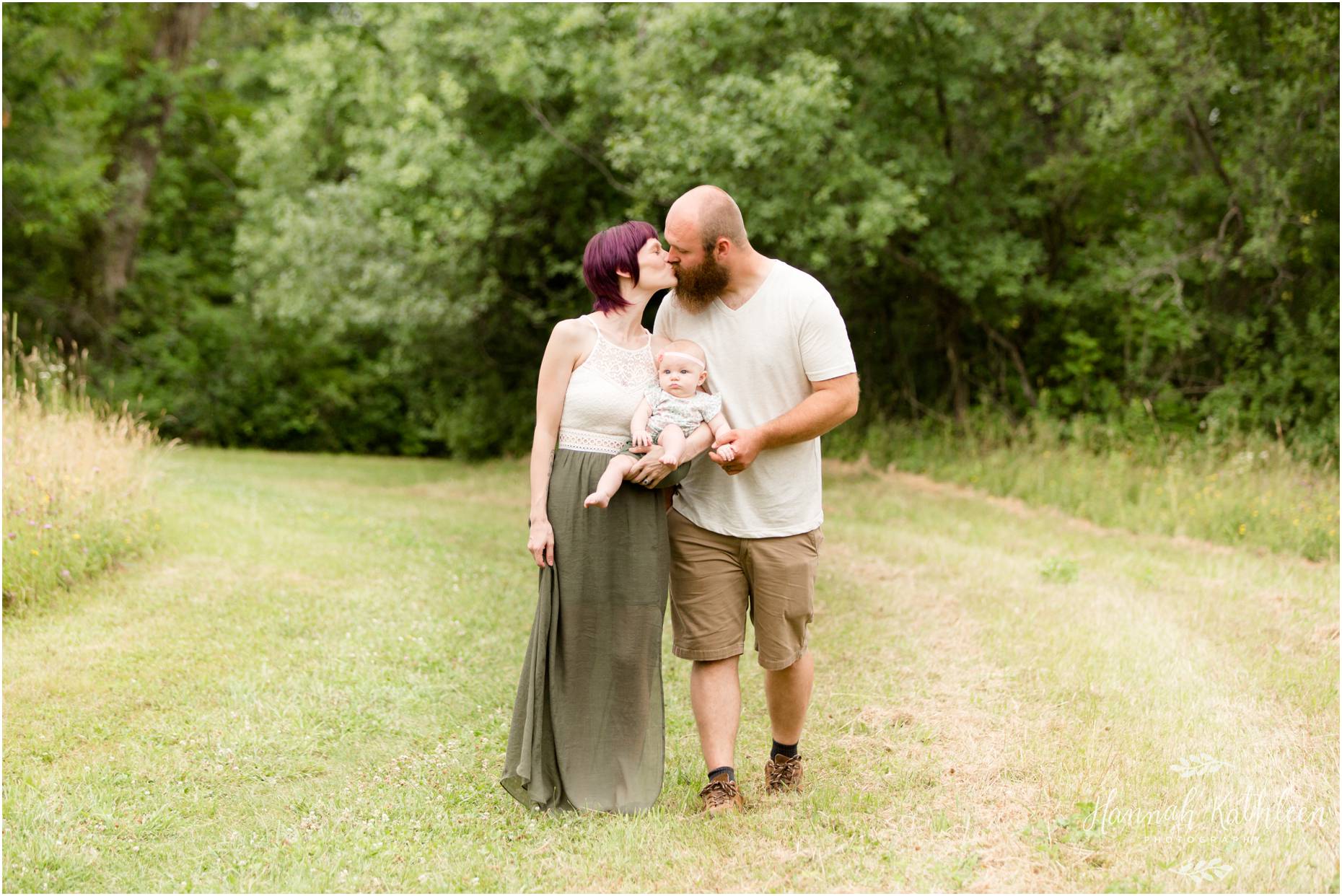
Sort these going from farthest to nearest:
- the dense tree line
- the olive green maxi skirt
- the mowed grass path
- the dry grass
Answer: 1. the dense tree line
2. the dry grass
3. the olive green maxi skirt
4. the mowed grass path

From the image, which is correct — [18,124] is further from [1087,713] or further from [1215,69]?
[1087,713]

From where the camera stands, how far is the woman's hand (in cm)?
383

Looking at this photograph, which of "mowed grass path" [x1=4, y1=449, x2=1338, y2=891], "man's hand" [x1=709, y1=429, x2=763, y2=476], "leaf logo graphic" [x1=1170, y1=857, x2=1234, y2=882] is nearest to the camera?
"leaf logo graphic" [x1=1170, y1=857, x2=1234, y2=882]

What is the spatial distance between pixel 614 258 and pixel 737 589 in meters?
1.22

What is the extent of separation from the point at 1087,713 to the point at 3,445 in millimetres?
6696

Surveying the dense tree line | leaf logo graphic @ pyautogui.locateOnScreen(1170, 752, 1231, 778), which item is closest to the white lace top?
leaf logo graphic @ pyautogui.locateOnScreen(1170, 752, 1231, 778)

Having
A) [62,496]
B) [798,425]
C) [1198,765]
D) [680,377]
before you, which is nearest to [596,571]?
[680,377]

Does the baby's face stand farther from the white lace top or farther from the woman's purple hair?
the woman's purple hair

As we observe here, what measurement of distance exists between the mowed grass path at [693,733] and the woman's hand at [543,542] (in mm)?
894

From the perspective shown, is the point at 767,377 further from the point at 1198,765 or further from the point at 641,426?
the point at 1198,765

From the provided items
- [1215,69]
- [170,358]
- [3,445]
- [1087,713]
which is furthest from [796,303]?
[170,358]

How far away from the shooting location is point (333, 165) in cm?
1873

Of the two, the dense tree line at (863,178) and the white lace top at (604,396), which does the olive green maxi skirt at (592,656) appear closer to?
the white lace top at (604,396)

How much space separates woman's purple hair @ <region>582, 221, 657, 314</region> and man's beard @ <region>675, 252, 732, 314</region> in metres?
0.15
